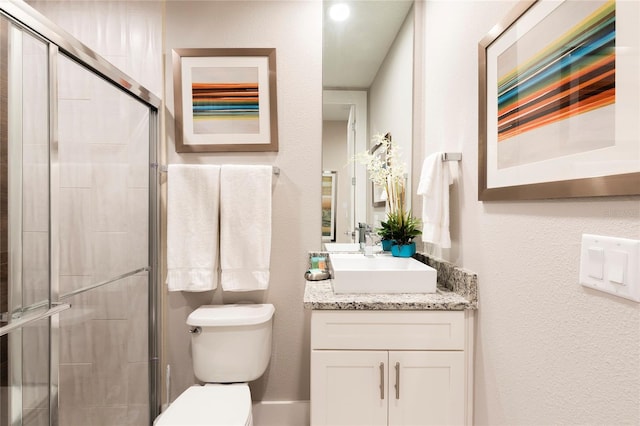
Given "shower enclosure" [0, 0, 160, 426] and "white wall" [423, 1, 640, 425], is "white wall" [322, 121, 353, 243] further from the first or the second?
"shower enclosure" [0, 0, 160, 426]

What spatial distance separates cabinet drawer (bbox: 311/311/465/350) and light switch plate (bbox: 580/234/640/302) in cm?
57

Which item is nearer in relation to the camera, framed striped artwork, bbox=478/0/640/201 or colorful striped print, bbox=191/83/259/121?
framed striped artwork, bbox=478/0/640/201

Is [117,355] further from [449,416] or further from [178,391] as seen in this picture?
[449,416]

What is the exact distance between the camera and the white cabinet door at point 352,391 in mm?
1221

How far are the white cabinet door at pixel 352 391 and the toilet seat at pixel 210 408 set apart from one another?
0.93ft

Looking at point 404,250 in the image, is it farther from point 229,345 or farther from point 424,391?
point 229,345

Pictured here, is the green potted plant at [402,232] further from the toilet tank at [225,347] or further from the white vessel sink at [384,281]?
the toilet tank at [225,347]

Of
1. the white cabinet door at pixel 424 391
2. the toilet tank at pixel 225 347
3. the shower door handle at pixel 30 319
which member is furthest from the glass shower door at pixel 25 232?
the white cabinet door at pixel 424 391

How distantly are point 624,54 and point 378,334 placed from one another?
1.03m

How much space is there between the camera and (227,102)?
1.77 m

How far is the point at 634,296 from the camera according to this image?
0.62m

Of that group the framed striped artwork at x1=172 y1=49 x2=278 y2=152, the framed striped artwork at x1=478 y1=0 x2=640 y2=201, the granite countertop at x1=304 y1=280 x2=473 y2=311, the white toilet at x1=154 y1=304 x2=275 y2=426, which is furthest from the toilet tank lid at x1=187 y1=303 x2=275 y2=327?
the framed striped artwork at x1=478 y1=0 x2=640 y2=201

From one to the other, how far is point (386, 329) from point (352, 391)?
0.85 ft

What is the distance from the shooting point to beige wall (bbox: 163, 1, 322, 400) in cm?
178
